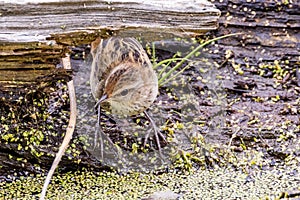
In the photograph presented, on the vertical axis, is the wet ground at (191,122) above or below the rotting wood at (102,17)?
below

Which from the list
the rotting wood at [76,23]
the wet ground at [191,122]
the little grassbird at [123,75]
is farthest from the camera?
the wet ground at [191,122]

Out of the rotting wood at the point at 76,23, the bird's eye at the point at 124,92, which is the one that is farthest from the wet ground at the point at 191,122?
the rotting wood at the point at 76,23

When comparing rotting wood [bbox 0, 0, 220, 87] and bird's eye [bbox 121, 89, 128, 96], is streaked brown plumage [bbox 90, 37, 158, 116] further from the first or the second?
rotting wood [bbox 0, 0, 220, 87]

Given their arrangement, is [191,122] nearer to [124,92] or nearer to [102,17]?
[124,92]

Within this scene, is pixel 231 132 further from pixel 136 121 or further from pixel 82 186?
pixel 82 186

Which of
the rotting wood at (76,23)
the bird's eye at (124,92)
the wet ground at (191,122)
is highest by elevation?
the rotting wood at (76,23)

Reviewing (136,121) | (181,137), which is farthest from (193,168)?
(136,121)

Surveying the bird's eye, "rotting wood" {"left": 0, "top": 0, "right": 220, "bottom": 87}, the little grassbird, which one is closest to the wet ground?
the little grassbird

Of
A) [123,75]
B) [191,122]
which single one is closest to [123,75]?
[123,75]

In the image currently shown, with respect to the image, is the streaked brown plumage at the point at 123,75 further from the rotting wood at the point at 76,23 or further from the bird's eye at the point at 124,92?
the rotting wood at the point at 76,23
